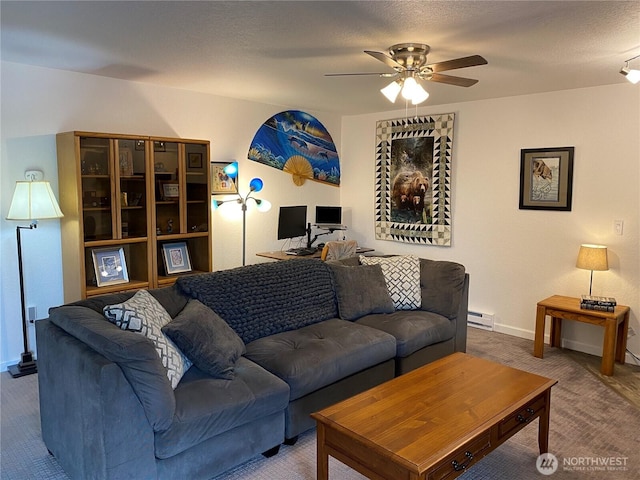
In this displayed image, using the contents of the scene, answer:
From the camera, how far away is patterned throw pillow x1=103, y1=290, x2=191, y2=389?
90.7 inches

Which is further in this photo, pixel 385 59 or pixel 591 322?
pixel 591 322

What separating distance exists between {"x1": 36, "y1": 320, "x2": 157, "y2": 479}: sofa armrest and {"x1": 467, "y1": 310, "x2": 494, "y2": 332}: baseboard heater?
3711 mm

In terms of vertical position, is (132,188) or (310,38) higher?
(310,38)

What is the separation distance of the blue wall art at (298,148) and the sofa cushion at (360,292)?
1.94 metres

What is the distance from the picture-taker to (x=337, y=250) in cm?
495

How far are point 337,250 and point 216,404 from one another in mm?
2861

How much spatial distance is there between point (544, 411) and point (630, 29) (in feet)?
6.69

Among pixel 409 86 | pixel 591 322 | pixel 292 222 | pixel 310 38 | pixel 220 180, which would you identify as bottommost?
pixel 591 322

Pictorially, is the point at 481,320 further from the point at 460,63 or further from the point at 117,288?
the point at 117,288

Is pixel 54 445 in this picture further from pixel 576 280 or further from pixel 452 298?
pixel 576 280

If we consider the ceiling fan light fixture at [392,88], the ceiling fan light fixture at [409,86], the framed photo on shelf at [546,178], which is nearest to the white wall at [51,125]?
the ceiling fan light fixture at [392,88]

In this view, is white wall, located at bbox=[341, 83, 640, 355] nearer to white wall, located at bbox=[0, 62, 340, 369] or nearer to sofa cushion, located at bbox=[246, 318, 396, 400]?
sofa cushion, located at bbox=[246, 318, 396, 400]

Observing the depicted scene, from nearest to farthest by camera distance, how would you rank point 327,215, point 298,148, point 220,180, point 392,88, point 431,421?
point 431,421
point 392,88
point 220,180
point 298,148
point 327,215

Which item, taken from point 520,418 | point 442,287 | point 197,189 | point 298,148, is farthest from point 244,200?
point 520,418
